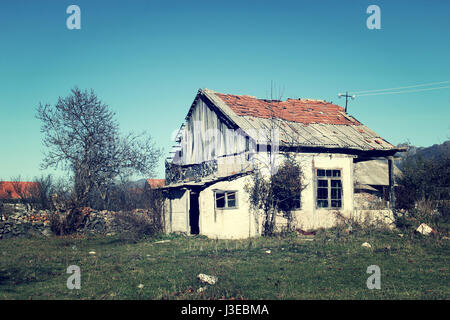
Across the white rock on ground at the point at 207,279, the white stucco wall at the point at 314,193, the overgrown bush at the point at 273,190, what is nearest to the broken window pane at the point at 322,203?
the white stucco wall at the point at 314,193

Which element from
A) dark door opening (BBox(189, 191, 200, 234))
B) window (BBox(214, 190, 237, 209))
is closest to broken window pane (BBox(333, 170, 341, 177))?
window (BBox(214, 190, 237, 209))

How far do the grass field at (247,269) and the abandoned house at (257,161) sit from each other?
202 centimetres

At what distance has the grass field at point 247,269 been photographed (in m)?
7.26

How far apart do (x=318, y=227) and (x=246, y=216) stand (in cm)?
344

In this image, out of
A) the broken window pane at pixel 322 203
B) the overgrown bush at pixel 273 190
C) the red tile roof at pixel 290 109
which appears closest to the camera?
the overgrown bush at pixel 273 190

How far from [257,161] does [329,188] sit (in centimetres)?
371

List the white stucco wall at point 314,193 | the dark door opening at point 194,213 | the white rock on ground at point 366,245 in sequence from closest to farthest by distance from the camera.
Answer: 1. the white rock on ground at point 366,245
2. the white stucco wall at point 314,193
3. the dark door opening at point 194,213

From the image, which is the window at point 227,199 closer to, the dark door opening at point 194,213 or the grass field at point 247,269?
the grass field at point 247,269

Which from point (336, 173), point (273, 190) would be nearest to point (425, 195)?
point (336, 173)

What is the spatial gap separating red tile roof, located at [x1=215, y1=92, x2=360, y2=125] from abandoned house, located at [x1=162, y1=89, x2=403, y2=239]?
6 cm

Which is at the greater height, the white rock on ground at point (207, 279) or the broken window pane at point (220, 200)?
the broken window pane at point (220, 200)

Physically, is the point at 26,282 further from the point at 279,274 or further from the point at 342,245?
the point at 342,245

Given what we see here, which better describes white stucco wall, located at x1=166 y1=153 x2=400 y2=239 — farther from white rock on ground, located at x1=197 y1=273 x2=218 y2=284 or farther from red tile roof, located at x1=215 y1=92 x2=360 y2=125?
white rock on ground, located at x1=197 y1=273 x2=218 y2=284

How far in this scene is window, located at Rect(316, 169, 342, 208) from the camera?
704 inches
